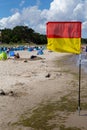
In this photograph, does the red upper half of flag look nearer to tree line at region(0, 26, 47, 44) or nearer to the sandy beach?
the sandy beach

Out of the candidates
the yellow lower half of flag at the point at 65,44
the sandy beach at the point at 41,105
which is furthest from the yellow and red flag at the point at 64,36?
the sandy beach at the point at 41,105

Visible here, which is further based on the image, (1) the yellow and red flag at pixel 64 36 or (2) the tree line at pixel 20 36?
(2) the tree line at pixel 20 36

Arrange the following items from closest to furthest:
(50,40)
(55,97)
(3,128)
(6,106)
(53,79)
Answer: (3,128)
(50,40)
(6,106)
(55,97)
(53,79)

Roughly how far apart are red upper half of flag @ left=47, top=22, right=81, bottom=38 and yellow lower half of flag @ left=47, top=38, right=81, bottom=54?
0.13 meters

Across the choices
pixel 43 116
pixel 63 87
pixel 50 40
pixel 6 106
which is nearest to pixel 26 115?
pixel 43 116

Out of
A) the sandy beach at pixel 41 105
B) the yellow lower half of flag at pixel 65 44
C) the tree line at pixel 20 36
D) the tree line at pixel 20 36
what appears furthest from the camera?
the tree line at pixel 20 36

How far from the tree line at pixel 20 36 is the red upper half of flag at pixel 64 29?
106999 millimetres

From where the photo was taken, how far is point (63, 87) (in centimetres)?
1814

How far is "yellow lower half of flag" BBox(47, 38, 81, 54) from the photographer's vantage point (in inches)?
434

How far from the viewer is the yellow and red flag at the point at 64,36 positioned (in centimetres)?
1088

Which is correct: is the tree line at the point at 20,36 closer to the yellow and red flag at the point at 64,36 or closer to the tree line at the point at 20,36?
the tree line at the point at 20,36

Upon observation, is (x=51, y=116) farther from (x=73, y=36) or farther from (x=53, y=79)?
(x=53, y=79)

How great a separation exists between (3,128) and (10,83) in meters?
8.48

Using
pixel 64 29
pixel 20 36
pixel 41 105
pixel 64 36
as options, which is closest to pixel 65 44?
pixel 64 36
